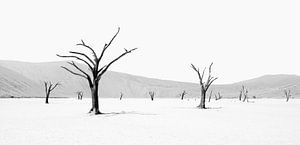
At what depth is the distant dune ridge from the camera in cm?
14550

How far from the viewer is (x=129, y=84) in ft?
566

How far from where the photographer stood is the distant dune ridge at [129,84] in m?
146

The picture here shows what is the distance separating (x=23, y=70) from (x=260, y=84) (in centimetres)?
10951

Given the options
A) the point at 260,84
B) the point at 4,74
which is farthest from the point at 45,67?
the point at 260,84

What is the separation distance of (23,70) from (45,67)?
13.3m

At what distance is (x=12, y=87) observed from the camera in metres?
103

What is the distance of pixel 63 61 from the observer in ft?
573
